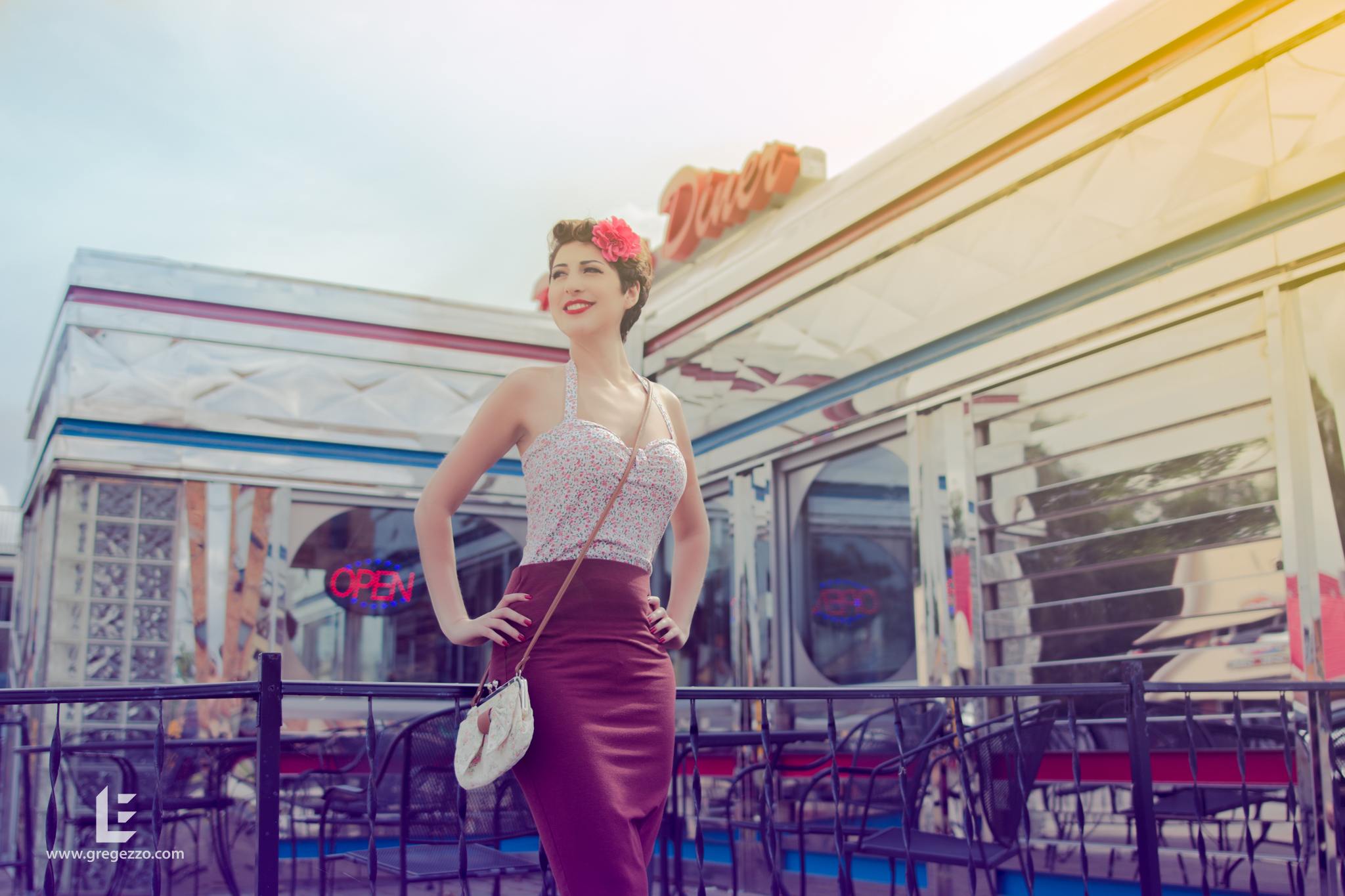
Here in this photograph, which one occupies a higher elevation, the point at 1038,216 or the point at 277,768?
the point at 1038,216

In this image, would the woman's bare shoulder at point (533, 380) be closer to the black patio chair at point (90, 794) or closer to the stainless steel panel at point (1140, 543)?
the stainless steel panel at point (1140, 543)

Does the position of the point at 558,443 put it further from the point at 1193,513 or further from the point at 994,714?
the point at 994,714

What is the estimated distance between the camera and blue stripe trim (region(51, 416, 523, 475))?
6574 mm

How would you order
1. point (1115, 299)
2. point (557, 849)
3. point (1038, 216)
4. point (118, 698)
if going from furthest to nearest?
point (1038, 216), point (1115, 299), point (118, 698), point (557, 849)

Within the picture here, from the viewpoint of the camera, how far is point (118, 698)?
2439 mm

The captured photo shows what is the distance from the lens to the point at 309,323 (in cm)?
726

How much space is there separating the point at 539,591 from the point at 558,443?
0.93ft

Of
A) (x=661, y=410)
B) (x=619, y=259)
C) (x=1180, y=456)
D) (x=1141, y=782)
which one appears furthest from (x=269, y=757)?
(x=1180, y=456)

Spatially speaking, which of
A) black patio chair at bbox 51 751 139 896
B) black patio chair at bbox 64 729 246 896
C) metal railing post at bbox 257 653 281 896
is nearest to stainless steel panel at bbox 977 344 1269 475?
metal railing post at bbox 257 653 281 896

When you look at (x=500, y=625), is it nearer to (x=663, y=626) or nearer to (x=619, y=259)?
(x=663, y=626)

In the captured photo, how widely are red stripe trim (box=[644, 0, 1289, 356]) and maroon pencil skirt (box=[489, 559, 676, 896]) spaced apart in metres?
3.33

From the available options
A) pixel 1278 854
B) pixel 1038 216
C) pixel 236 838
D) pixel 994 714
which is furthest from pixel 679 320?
pixel 1278 854

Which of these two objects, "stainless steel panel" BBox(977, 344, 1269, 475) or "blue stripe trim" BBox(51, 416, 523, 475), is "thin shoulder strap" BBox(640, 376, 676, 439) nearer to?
"stainless steel panel" BBox(977, 344, 1269, 475)

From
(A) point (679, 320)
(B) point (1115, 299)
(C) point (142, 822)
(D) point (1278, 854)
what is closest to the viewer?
(D) point (1278, 854)
